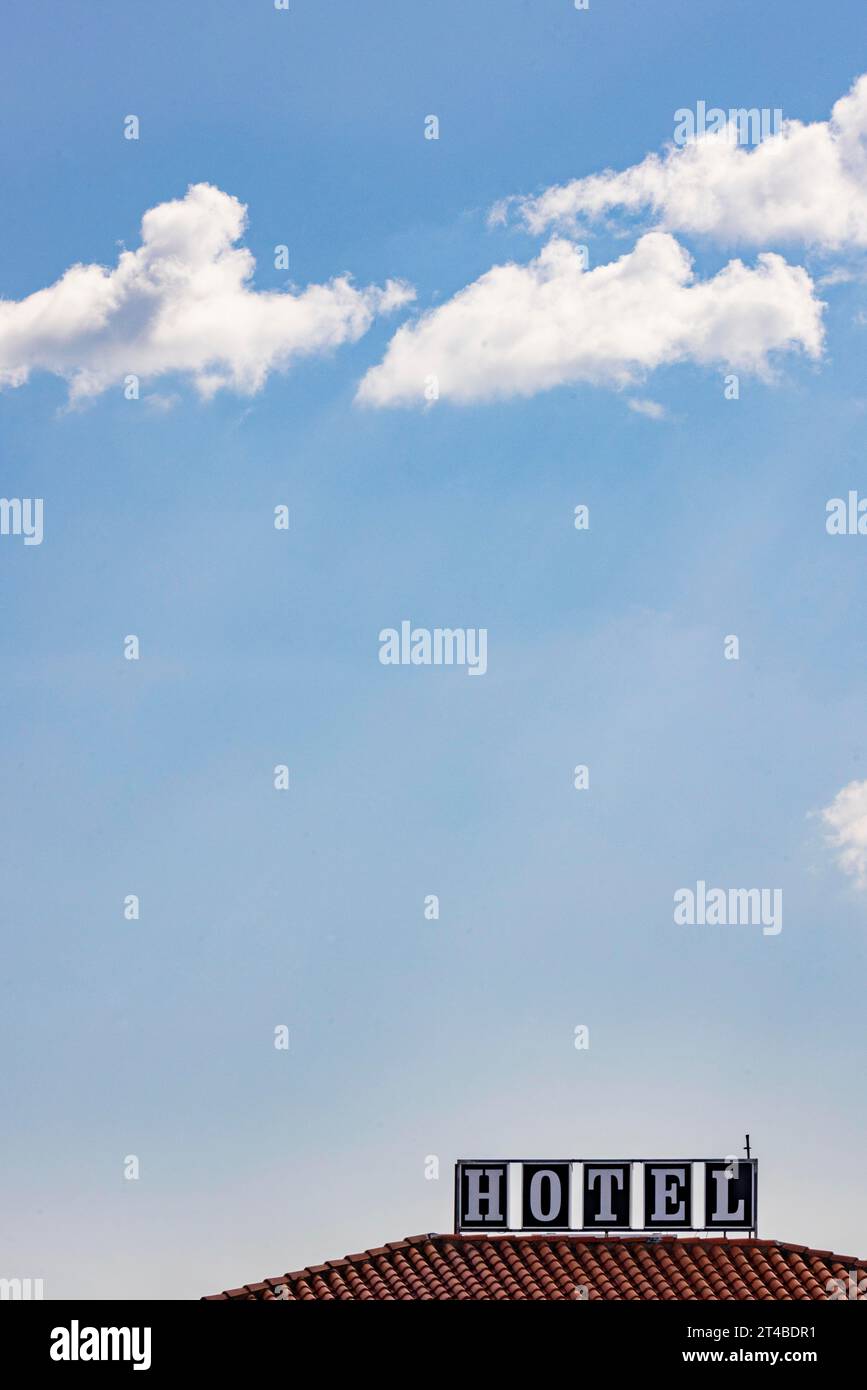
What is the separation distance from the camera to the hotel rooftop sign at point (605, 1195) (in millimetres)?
46188

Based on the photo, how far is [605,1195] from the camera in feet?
154

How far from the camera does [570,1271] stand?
142 ft

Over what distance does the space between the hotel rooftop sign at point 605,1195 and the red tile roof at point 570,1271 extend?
1069 millimetres

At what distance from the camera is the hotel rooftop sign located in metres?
46.2

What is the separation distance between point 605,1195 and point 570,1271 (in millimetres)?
3977

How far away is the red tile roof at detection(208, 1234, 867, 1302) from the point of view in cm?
4178

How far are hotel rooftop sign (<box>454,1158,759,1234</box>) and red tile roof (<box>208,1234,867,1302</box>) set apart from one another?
107cm

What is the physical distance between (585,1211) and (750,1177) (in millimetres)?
5110
